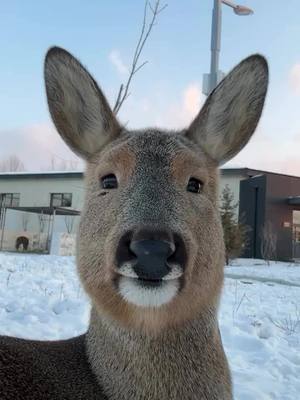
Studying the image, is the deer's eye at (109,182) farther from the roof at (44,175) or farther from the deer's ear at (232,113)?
the roof at (44,175)

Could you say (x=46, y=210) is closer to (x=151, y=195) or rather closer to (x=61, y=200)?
(x=61, y=200)

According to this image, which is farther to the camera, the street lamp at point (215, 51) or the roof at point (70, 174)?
the roof at point (70, 174)

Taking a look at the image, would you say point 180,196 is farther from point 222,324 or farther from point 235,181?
point 235,181

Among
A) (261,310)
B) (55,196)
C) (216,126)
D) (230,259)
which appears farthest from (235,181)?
(216,126)

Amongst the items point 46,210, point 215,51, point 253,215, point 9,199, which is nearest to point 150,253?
point 215,51

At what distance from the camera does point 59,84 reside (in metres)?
3.52

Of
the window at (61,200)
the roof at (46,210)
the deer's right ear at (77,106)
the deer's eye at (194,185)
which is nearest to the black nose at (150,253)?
the deer's eye at (194,185)

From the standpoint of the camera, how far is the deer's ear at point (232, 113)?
351cm

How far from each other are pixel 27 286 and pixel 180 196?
7.71 metres

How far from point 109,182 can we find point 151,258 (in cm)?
92

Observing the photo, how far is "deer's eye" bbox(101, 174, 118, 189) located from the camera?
3008mm

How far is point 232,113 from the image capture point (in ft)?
11.9

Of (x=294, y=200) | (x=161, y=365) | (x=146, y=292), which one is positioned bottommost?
(x=161, y=365)

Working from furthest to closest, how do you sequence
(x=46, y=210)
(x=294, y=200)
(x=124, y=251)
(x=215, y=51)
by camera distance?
(x=46, y=210) < (x=294, y=200) < (x=215, y=51) < (x=124, y=251)
